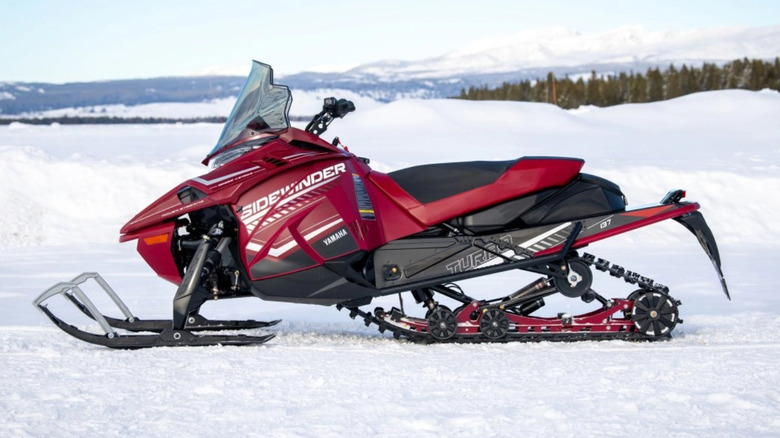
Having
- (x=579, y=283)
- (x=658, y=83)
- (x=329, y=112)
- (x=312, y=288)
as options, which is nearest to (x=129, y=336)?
(x=312, y=288)

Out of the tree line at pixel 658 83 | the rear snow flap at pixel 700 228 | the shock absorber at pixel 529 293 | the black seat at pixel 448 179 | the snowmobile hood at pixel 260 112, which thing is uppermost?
the tree line at pixel 658 83

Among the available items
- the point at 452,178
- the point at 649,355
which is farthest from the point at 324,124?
the point at 649,355

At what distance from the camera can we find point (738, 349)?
4539 mm

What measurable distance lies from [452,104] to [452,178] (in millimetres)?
18983

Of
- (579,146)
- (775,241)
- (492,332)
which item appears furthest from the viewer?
(579,146)

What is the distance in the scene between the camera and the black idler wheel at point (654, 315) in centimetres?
488

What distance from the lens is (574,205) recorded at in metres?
5.00

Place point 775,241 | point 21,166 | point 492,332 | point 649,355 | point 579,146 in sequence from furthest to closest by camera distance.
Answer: point 579,146 < point 21,166 < point 775,241 < point 492,332 < point 649,355

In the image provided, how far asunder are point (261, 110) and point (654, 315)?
2.49m

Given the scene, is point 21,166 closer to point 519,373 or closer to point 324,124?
point 324,124

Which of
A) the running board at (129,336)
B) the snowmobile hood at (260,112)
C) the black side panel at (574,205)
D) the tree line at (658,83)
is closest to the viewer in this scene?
the running board at (129,336)

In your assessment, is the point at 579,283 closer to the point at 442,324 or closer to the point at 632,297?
the point at 632,297

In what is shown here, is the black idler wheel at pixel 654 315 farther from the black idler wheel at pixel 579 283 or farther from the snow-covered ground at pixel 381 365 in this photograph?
the black idler wheel at pixel 579 283

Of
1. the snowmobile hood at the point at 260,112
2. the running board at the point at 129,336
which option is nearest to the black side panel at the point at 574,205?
the snowmobile hood at the point at 260,112
